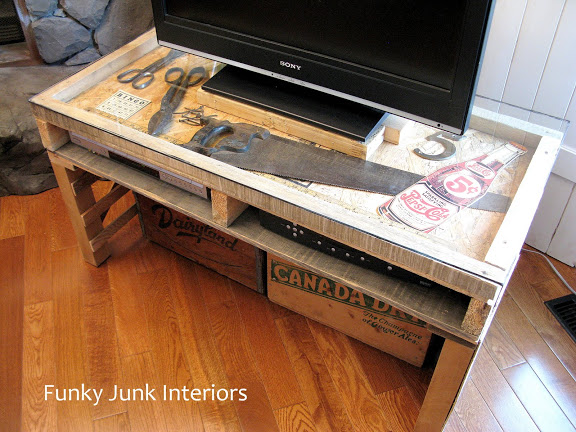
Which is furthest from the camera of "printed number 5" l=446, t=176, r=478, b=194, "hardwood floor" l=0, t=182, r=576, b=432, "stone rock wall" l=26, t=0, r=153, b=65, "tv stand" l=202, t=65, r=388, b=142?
"stone rock wall" l=26, t=0, r=153, b=65

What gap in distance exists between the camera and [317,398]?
4.73 ft

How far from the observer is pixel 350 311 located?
1.49m

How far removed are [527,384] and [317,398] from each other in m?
0.58

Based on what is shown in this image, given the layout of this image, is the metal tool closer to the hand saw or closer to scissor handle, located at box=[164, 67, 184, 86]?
the hand saw

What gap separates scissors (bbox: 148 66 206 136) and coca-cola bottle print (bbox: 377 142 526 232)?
59 cm

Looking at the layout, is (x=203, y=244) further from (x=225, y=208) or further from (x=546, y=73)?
(x=546, y=73)

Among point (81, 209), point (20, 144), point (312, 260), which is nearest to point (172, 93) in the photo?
point (81, 209)

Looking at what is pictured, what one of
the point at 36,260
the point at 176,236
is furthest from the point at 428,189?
the point at 36,260

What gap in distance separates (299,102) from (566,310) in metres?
1.06

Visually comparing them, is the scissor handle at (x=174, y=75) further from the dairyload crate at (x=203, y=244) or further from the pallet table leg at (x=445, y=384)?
the pallet table leg at (x=445, y=384)

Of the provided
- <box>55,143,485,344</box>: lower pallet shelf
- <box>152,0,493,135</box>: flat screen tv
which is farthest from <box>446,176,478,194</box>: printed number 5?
<box>55,143,485,344</box>: lower pallet shelf

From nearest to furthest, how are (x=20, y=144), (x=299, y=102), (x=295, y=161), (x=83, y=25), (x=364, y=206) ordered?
(x=364, y=206), (x=295, y=161), (x=299, y=102), (x=20, y=144), (x=83, y=25)

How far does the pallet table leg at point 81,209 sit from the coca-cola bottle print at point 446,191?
93 cm

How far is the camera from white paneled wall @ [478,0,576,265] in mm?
1467
